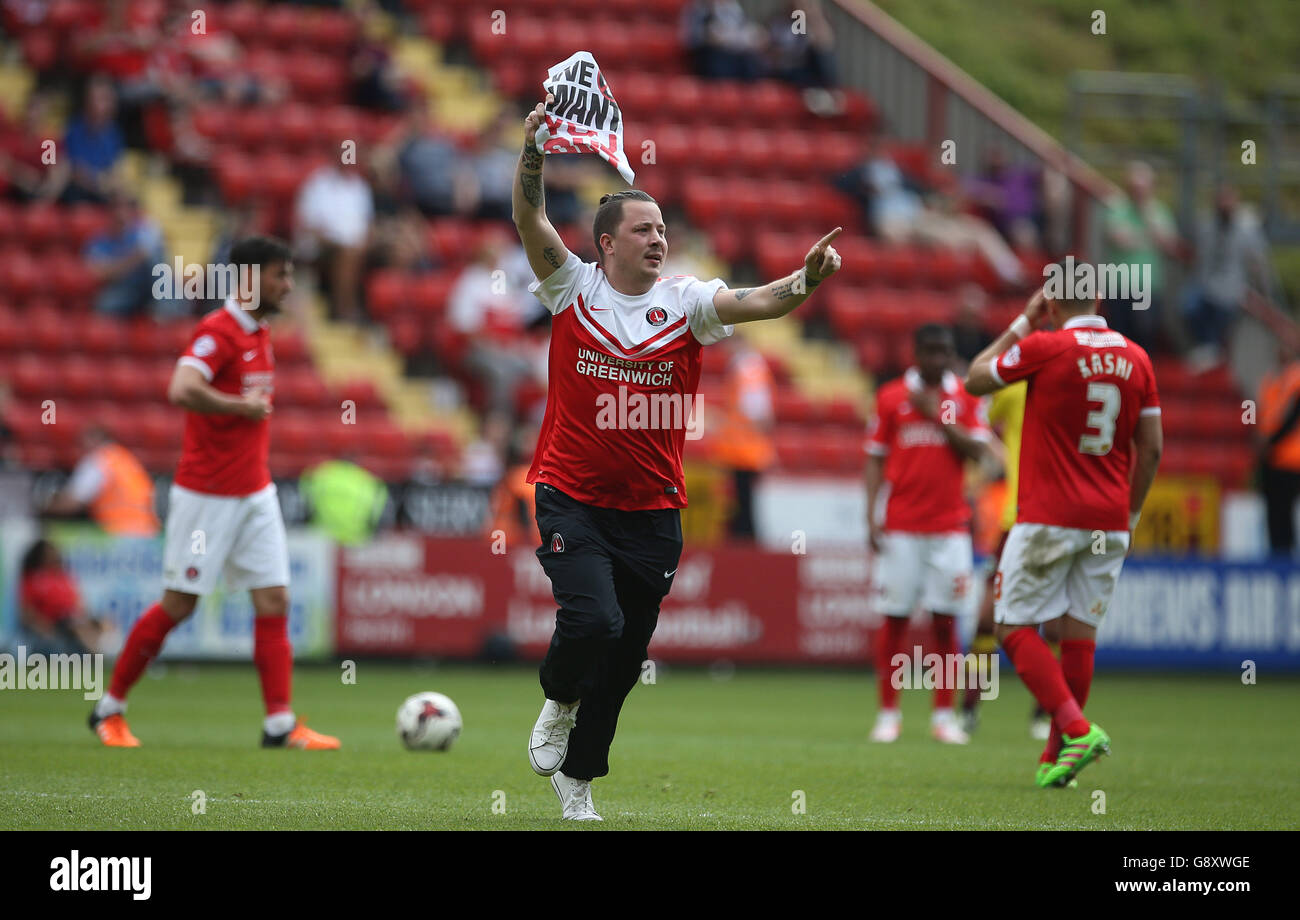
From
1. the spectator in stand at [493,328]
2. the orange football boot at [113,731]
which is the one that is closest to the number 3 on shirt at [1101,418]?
the orange football boot at [113,731]

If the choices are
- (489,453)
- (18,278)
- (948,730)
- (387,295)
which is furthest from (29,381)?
(948,730)

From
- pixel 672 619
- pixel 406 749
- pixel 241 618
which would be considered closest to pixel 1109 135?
pixel 672 619

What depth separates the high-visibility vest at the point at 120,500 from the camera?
1667 cm

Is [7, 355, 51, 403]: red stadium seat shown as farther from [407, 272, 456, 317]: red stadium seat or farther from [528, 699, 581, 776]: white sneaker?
[528, 699, 581, 776]: white sneaker

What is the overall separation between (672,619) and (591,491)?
35.7 feet

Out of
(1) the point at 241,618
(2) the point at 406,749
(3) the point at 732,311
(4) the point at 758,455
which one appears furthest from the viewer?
(4) the point at 758,455

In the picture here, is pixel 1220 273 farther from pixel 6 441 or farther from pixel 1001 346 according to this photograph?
pixel 1001 346

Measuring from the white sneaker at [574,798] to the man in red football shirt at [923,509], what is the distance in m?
5.33

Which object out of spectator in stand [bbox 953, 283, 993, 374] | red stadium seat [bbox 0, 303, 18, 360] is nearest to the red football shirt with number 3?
spectator in stand [bbox 953, 283, 993, 374]

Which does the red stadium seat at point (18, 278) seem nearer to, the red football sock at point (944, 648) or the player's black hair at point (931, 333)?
the player's black hair at point (931, 333)

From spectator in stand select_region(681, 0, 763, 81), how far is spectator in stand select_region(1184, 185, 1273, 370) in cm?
669

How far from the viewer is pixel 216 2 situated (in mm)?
23906

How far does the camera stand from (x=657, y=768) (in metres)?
9.62

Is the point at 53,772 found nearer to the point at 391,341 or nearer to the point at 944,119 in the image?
the point at 391,341
